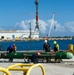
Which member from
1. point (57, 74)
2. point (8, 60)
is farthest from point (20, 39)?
point (57, 74)

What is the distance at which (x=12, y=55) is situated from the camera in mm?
27156

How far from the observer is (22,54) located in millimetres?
26844

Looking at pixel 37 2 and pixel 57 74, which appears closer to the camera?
pixel 57 74

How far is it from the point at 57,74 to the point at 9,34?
150 metres

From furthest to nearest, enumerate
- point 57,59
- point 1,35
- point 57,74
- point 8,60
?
1. point 1,35
2. point 8,60
3. point 57,59
4. point 57,74

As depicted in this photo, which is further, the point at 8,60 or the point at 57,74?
the point at 8,60

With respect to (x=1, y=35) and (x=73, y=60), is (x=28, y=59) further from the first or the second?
(x=1, y=35)

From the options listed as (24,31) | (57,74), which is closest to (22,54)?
(57,74)

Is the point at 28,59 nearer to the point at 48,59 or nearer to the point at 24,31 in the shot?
A: the point at 48,59

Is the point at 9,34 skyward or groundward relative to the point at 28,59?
skyward

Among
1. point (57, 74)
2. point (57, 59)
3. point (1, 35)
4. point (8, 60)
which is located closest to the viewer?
point (57, 74)

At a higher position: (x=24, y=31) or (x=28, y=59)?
(x=24, y=31)

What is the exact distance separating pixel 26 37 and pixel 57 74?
15144 centimetres

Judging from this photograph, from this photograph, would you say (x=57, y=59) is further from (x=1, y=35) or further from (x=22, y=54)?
(x=1, y=35)
